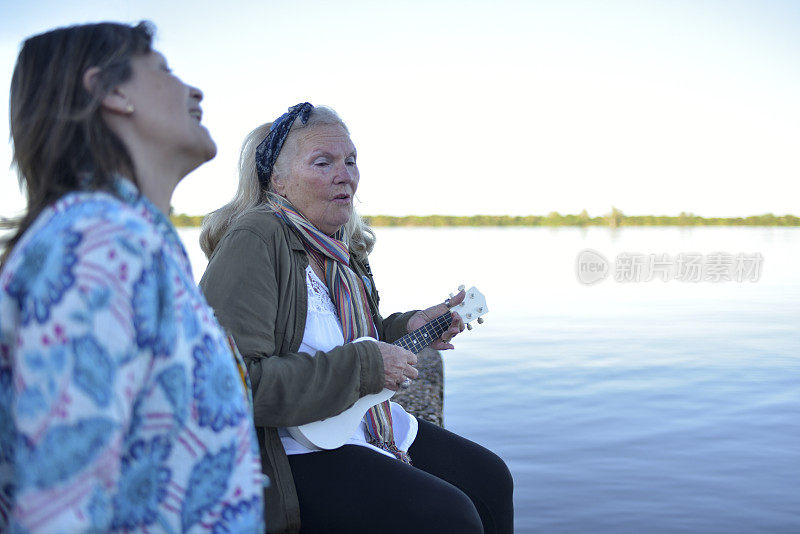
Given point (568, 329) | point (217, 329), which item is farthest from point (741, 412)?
point (217, 329)

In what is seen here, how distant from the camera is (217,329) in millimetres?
1403

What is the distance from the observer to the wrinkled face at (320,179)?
8.86 ft

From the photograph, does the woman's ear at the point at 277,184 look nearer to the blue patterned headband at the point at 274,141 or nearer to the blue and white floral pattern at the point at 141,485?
the blue patterned headband at the point at 274,141

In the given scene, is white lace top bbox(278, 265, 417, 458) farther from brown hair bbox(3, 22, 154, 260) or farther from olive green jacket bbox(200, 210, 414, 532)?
brown hair bbox(3, 22, 154, 260)

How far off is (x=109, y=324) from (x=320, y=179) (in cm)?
160

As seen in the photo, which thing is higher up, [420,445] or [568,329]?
[420,445]

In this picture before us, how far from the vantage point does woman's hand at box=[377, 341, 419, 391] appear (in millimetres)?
2363

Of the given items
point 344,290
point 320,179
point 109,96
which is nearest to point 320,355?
point 344,290

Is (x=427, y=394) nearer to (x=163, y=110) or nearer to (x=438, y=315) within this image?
(x=438, y=315)

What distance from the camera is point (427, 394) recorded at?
4438mm

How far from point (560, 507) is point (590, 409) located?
2047 mm

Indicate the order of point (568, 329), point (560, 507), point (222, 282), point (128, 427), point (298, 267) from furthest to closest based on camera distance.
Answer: point (568, 329) → point (560, 507) → point (298, 267) → point (222, 282) → point (128, 427)

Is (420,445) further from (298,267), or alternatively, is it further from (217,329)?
(217,329)

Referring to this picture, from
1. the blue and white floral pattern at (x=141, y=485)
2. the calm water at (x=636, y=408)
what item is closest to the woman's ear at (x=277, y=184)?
the blue and white floral pattern at (x=141, y=485)
